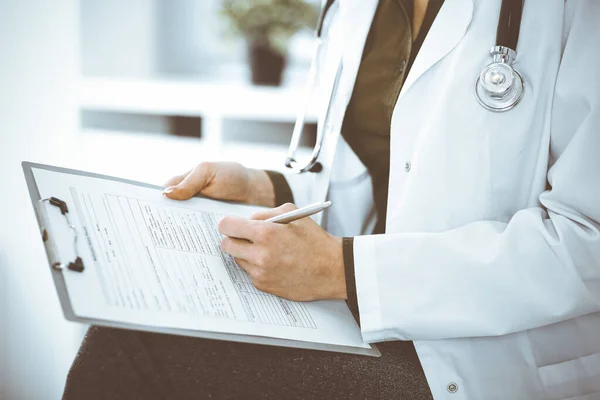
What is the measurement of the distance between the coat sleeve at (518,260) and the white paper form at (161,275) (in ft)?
0.25

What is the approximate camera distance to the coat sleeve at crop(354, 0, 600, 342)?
0.63 m

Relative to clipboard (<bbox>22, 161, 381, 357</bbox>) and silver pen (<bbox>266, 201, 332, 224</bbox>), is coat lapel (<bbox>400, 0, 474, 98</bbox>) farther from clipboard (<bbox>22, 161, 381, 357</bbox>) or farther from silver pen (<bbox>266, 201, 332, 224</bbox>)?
clipboard (<bbox>22, 161, 381, 357</bbox>)

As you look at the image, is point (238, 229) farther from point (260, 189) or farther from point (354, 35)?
point (354, 35)

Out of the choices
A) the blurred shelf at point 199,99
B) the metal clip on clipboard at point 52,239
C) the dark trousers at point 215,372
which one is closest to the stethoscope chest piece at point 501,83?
the dark trousers at point 215,372

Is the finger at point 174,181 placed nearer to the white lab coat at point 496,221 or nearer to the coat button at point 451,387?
the white lab coat at point 496,221

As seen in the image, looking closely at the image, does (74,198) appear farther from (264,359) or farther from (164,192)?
(264,359)

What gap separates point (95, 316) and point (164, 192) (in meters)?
0.30

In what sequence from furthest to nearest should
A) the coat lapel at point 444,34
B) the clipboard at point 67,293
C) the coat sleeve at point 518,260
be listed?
the coat lapel at point 444,34, the coat sleeve at point 518,260, the clipboard at point 67,293

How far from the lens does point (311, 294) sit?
664 mm

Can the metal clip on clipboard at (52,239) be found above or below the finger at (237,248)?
above

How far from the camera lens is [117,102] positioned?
221cm

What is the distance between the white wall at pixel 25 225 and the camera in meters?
1.30

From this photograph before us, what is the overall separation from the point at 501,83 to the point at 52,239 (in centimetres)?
55

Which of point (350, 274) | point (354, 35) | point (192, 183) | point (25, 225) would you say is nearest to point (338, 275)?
point (350, 274)
